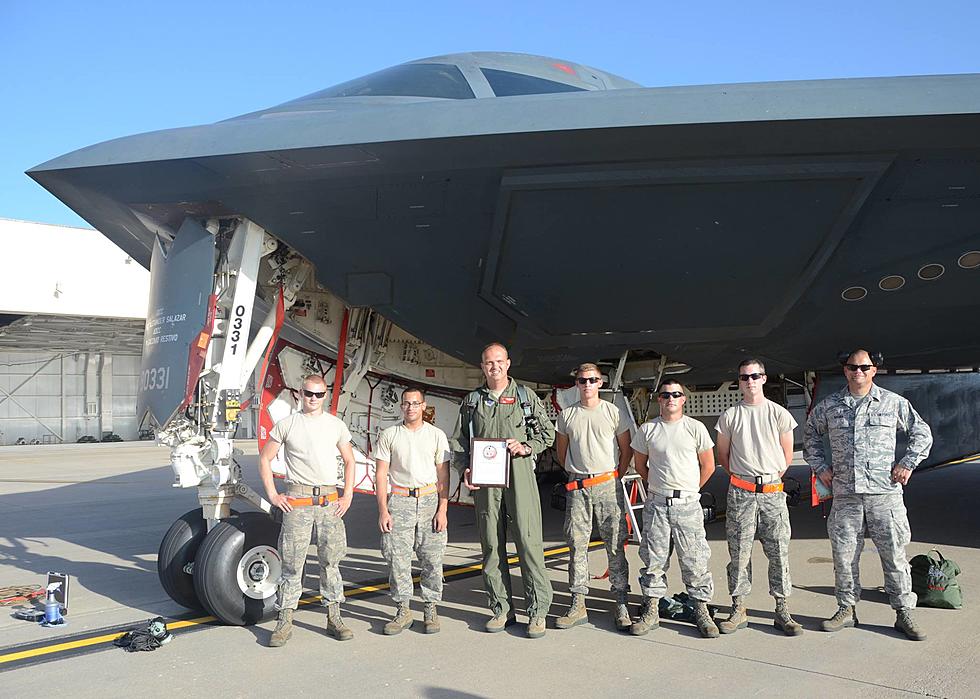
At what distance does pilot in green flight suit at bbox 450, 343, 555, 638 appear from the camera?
5051mm

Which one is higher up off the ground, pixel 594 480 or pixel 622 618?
pixel 594 480

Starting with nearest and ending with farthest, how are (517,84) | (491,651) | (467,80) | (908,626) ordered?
(491,651) → (908,626) → (467,80) → (517,84)

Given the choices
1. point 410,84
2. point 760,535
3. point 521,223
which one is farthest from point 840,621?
point 410,84

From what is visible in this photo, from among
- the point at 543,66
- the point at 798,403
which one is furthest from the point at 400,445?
the point at 798,403

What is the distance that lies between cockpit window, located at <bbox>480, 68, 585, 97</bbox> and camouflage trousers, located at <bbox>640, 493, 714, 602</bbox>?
3308 millimetres

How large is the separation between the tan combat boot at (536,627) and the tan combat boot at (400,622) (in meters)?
0.74

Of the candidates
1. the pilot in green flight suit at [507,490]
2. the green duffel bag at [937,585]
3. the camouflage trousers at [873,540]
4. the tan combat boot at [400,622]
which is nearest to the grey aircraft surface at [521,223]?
the tan combat boot at [400,622]

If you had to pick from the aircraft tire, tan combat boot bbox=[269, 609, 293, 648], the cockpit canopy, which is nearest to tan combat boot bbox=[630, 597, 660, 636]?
tan combat boot bbox=[269, 609, 293, 648]

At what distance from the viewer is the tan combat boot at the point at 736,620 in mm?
4887

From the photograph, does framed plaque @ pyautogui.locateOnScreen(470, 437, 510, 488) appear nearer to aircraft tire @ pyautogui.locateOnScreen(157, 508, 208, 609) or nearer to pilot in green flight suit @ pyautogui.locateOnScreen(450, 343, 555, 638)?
pilot in green flight suit @ pyautogui.locateOnScreen(450, 343, 555, 638)

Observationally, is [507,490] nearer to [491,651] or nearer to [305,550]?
[491,651]

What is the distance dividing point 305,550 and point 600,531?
1.79 metres

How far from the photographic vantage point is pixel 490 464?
4.97 metres

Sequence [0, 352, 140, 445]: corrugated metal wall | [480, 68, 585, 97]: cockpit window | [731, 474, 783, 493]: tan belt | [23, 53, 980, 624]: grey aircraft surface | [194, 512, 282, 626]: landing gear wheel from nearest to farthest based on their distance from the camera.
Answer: [23, 53, 980, 624]: grey aircraft surface → [731, 474, 783, 493]: tan belt → [194, 512, 282, 626]: landing gear wheel → [480, 68, 585, 97]: cockpit window → [0, 352, 140, 445]: corrugated metal wall
